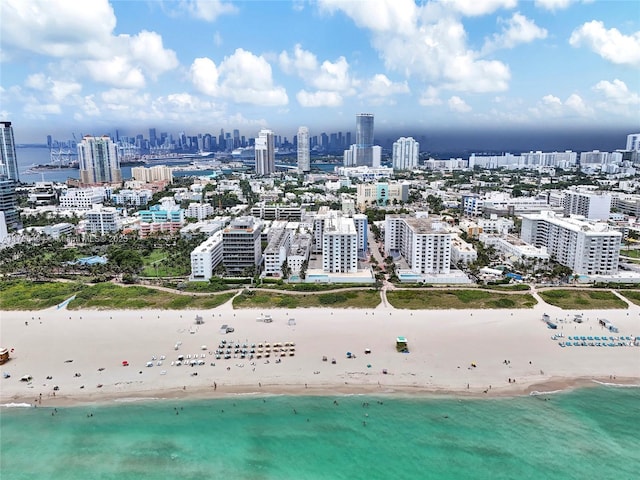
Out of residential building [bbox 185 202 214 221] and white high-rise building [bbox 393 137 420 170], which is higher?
white high-rise building [bbox 393 137 420 170]

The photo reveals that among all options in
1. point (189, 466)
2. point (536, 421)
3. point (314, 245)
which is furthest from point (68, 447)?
point (314, 245)

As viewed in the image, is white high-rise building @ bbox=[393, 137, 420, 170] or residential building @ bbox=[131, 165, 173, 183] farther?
white high-rise building @ bbox=[393, 137, 420, 170]

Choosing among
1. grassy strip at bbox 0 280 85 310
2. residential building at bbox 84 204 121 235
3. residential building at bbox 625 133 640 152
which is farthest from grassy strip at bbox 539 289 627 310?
residential building at bbox 625 133 640 152

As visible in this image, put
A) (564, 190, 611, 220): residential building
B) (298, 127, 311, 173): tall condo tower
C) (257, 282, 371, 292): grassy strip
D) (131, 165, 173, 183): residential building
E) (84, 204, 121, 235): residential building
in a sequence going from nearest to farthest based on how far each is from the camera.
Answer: (257, 282, 371, 292): grassy strip, (84, 204, 121, 235): residential building, (564, 190, 611, 220): residential building, (131, 165, 173, 183): residential building, (298, 127, 311, 173): tall condo tower

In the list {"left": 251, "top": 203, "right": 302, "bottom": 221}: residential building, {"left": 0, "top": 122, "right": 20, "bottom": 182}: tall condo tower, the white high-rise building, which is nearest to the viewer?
{"left": 251, "top": 203, "right": 302, "bottom": 221}: residential building

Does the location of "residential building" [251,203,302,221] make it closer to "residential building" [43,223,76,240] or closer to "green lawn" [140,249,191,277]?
"green lawn" [140,249,191,277]

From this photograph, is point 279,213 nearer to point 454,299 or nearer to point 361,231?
point 361,231
